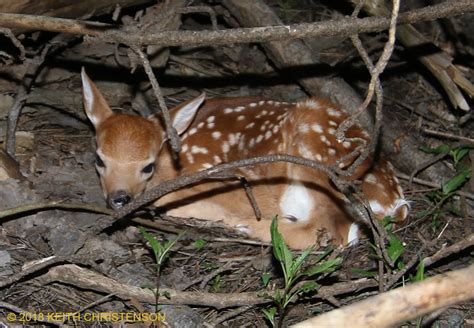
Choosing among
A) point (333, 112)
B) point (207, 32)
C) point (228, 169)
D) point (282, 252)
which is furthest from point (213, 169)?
point (333, 112)

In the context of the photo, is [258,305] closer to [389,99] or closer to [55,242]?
[55,242]

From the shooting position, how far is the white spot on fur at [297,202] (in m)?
4.91

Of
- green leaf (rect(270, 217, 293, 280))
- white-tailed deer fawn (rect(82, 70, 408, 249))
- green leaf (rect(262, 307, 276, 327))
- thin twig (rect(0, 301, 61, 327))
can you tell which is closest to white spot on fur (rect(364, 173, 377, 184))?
white-tailed deer fawn (rect(82, 70, 408, 249))

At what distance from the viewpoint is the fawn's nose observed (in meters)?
4.66

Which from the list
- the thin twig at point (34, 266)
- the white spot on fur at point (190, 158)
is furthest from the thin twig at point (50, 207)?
the white spot on fur at point (190, 158)

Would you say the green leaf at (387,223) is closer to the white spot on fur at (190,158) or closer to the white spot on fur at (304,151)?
→ the white spot on fur at (304,151)

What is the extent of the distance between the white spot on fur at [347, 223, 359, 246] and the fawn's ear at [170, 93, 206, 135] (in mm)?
1196

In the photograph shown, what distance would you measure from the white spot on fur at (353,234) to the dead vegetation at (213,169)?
5 centimetres

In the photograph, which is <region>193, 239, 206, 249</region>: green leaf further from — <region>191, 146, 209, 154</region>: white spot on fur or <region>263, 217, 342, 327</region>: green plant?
<region>191, 146, 209, 154</region>: white spot on fur

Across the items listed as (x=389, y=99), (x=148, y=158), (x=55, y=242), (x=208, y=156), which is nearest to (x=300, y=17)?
(x=389, y=99)

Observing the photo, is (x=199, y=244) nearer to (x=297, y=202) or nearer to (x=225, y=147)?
(x=297, y=202)

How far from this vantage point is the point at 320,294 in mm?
3965

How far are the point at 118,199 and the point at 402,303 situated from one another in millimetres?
2629

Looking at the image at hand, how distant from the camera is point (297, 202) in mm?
5020
